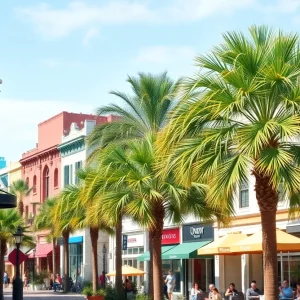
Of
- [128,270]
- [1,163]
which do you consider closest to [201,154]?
[128,270]

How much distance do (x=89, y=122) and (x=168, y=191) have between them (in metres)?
39.6

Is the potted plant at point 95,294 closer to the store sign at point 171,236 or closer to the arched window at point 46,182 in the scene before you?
the store sign at point 171,236

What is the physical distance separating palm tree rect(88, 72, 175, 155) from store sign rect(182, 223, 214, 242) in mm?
8387

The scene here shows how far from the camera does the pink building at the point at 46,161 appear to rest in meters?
70.1

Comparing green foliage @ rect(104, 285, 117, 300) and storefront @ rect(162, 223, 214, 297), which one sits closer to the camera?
green foliage @ rect(104, 285, 117, 300)

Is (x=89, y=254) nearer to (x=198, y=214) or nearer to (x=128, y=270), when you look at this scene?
(x=128, y=270)

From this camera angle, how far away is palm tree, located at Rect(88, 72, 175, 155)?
105ft

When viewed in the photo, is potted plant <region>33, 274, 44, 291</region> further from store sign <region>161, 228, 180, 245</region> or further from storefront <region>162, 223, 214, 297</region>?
storefront <region>162, 223, 214, 297</region>

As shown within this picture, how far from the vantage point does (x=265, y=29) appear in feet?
59.1

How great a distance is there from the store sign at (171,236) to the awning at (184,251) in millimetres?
1067

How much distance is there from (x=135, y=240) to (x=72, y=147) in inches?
610

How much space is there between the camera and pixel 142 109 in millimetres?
32625

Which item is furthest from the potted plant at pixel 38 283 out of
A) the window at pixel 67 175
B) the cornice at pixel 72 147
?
the cornice at pixel 72 147

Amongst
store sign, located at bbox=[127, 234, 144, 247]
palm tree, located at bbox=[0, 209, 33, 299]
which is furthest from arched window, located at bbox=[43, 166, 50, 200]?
store sign, located at bbox=[127, 234, 144, 247]
